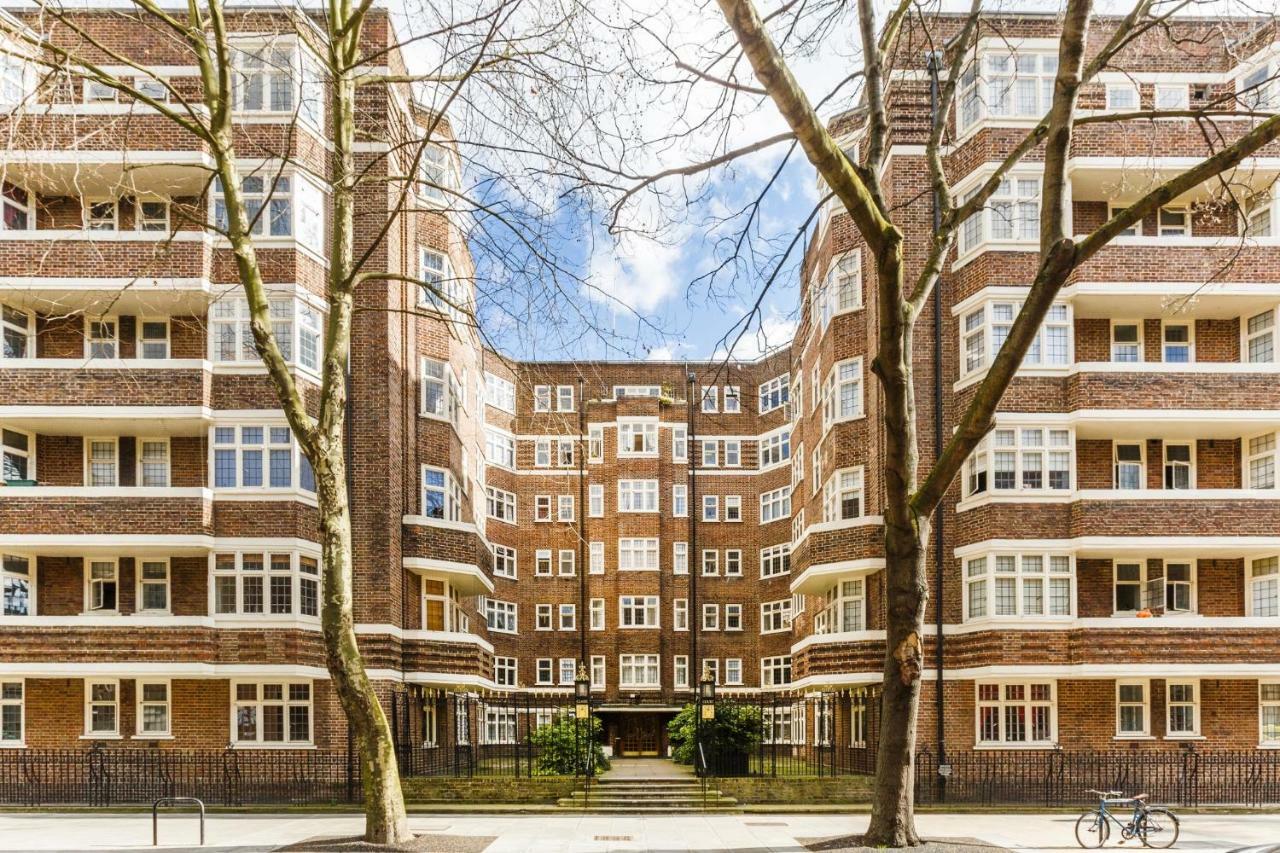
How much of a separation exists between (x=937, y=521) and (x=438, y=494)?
12.1 metres

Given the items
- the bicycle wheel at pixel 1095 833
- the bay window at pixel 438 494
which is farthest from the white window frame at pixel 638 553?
the bicycle wheel at pixel 1095 833

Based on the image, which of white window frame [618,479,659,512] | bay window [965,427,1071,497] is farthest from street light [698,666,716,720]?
white window frame [618,479,659,512]

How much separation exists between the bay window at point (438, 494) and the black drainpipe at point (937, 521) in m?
11.7

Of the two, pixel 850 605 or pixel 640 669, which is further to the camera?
pixel 640 669

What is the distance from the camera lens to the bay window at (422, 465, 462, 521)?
26.4 metres

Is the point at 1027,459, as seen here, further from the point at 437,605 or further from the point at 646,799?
the point at 437,605

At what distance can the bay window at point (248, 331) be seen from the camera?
23219mm

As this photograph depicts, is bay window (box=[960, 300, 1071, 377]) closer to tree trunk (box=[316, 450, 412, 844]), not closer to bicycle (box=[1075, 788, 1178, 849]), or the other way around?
bicycle (box=[1075, 788, 1178, 849])

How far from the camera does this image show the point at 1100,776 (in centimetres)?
2275

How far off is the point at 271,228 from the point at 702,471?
2699 cm

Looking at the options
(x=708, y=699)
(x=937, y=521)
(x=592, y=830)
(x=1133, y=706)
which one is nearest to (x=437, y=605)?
(x=708, y=699)

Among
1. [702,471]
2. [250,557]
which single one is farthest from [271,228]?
[702,471]

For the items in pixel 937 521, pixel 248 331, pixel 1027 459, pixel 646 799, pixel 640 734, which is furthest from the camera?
pixel 640 734

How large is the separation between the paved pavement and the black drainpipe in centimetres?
289
